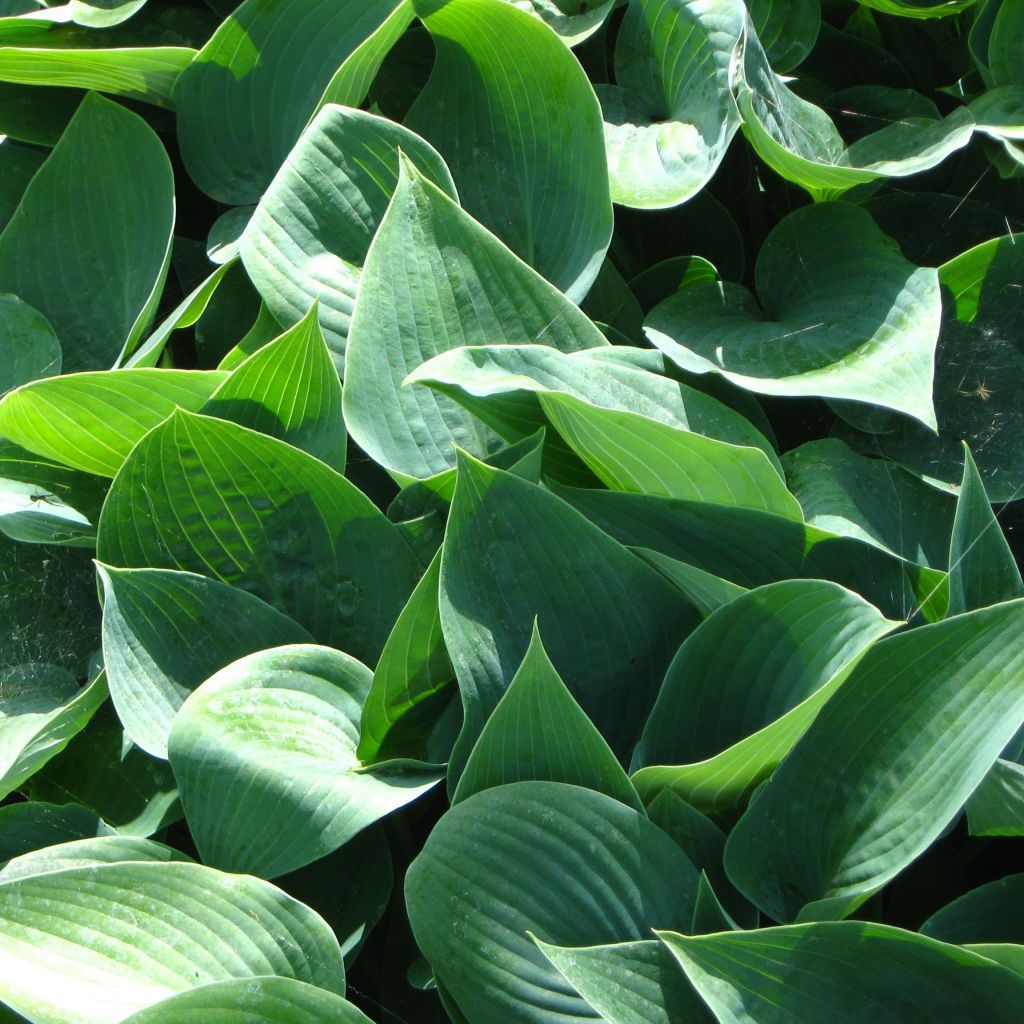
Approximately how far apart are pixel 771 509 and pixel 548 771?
21 centimetres

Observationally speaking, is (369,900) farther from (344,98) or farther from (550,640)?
(344,98)

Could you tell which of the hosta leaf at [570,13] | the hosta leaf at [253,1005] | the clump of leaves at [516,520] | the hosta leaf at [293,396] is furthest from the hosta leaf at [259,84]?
the hosta leaf at [253,1005]

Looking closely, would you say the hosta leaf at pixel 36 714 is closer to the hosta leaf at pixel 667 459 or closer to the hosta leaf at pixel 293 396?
the hosta leaf at pixel 293 396

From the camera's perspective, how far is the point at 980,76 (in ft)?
3.16

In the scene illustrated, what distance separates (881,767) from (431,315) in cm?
42

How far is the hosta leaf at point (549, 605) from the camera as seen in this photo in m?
0.63

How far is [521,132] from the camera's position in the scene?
89 cm

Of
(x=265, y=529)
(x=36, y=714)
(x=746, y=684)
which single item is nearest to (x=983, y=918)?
(x=746, y=684)

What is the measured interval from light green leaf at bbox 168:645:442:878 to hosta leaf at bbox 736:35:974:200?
1.62ft

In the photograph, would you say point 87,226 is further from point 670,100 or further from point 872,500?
point 872,500

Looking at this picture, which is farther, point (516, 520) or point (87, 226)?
point (87, 226)

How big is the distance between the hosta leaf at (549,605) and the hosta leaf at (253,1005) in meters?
0.14

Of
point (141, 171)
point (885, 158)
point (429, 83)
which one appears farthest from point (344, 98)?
point (885, 158)

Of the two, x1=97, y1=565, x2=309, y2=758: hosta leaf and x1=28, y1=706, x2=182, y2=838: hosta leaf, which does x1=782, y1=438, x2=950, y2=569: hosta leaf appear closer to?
x1=97, y1=565, x2=309, y2=758: hosta leaf
